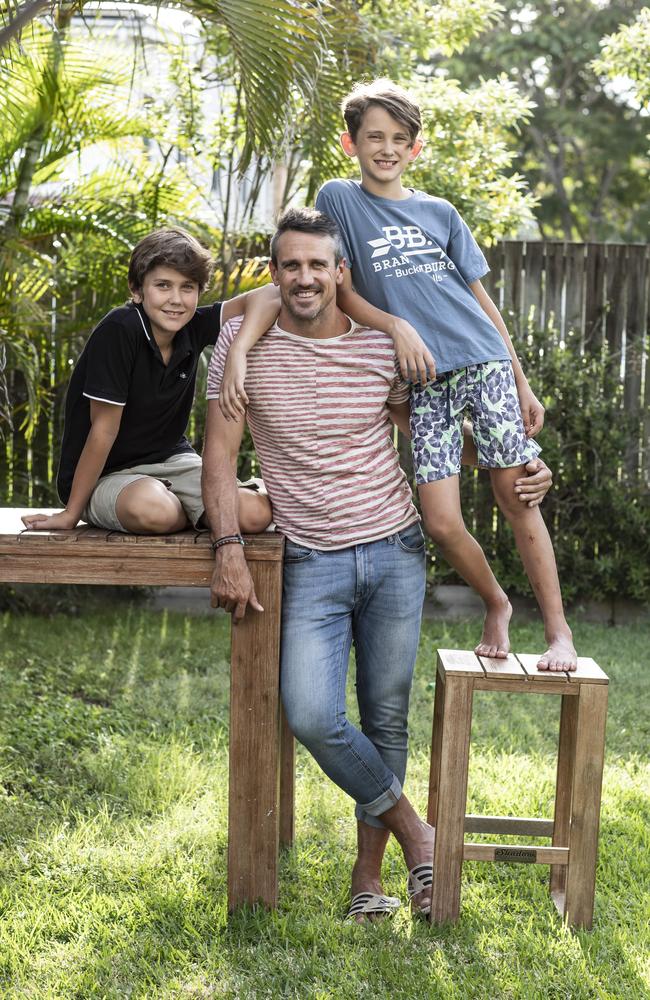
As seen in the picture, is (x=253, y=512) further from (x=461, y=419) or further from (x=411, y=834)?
(x=411, y=834)

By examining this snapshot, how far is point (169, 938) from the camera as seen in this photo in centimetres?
293

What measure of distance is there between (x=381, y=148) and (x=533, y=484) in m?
1.11

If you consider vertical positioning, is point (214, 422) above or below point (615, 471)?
above

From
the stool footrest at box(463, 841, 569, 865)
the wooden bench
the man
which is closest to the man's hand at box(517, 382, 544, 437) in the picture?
the man

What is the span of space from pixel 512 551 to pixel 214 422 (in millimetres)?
4018

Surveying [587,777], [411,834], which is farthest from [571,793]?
[411,834]

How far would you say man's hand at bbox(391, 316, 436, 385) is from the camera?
3.01 m

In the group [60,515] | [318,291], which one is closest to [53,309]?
[60,515]

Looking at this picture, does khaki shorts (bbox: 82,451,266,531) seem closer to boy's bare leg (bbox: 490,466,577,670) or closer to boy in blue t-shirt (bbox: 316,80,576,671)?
boy in blue t-shirt (bbox: 316,80,576,671)

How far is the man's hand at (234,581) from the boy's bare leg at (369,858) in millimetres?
774

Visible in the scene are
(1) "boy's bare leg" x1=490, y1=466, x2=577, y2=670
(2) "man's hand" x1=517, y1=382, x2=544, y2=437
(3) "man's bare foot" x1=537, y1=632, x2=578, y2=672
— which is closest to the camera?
(3) "man's bare foot" x1=537, y1=632, x2=578, y2=672

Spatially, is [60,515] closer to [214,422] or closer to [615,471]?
[214,422]

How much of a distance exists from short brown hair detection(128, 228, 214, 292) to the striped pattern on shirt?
26 centimetres

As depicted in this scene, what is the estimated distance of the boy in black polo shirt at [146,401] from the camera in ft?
10.2
